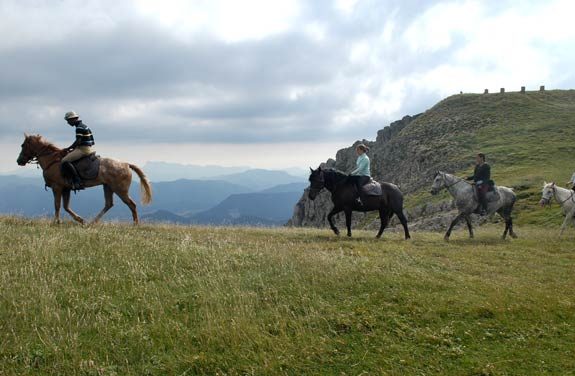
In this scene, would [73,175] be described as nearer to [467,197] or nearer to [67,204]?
[67,204]

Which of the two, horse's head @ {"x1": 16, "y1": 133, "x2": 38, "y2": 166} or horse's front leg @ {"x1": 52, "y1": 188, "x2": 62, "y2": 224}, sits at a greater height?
horse's head @ {"x1": 16, "y1": 133, "x2": 38, "y2": 166}

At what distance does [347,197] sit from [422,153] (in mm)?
59927

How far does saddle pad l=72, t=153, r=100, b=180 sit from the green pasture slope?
440 cm

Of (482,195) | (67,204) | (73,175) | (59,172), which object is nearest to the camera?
(73,175)

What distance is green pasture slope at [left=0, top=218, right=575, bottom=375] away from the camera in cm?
712

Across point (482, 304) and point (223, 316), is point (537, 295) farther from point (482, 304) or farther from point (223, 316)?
point (223, 316)

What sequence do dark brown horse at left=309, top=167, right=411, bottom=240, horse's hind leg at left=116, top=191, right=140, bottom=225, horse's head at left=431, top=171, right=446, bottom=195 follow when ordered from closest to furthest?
horse's hind leg at left=116, top=191, right=140, bottom=225 < dark brown horse at left=309, top=167, right=411, bottom=240 < horse's head at left=431, top=171, right=446, bottom=195

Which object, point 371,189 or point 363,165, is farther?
point 371,189

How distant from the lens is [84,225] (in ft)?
55.0

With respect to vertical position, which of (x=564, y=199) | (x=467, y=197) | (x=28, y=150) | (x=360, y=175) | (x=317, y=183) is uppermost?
(x=28, y=150)

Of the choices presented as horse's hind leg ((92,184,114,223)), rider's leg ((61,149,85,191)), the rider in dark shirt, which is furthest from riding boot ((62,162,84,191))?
the rider in dark shirt

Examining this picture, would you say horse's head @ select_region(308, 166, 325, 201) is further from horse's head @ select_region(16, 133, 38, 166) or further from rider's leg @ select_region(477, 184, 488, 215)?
horse's head @ select_region(16, 133, 38, 166)

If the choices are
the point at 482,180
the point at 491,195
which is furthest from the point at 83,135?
the point at 491,195

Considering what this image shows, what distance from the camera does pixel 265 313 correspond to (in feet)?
28.5
